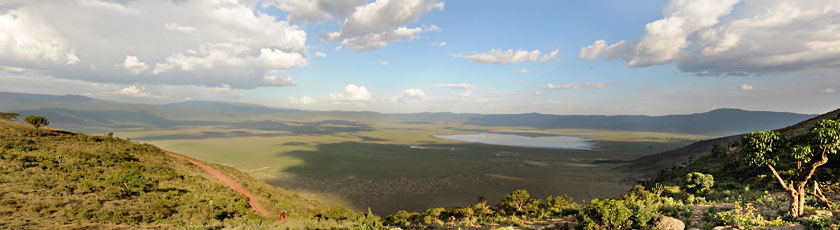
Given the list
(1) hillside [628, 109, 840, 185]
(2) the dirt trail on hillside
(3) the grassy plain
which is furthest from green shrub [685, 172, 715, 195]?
(2) the dirt trail on hillside

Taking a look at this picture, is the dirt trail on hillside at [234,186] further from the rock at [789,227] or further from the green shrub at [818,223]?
the green shrub at [818,223]

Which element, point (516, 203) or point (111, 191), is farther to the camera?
point (516, 203)

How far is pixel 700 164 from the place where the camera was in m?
36.2

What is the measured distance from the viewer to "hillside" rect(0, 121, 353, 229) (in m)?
15.0

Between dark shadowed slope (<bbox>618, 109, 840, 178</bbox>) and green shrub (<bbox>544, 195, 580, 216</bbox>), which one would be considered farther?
dark shadowed slope (<bbox>618, 109, 840, 178</bbox>)

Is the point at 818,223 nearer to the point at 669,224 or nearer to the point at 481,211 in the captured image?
the point at 669,224

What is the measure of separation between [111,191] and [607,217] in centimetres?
2817

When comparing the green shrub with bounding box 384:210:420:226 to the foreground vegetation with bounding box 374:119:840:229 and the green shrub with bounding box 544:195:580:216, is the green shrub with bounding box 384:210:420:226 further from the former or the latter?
the green shrub with bounding box 544:195:580:216

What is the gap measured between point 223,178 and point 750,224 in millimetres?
35291

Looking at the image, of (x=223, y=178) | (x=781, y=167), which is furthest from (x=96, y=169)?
(x=781, y=167)

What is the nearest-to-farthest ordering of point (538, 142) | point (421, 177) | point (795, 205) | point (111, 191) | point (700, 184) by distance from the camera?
point (795, 205)
point (111, 191)
point (700, 184)
point (421, 177)
point (538, 142)

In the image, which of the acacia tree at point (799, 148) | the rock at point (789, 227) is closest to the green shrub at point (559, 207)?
the rock at point (789, 227)

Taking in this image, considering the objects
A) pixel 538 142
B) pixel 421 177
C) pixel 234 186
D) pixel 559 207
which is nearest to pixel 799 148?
pixel 559 207

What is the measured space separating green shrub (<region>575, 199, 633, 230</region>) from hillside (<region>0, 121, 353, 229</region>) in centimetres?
1307
